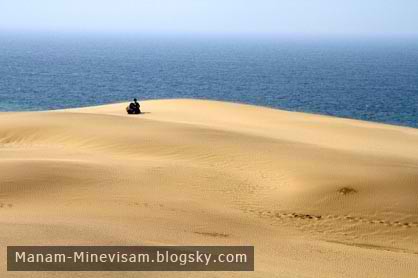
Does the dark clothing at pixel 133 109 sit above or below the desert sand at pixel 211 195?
above

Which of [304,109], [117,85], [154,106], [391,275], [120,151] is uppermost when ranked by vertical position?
[117,85]

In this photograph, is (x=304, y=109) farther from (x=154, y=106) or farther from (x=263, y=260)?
(x=263, y=260)

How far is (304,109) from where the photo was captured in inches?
2029

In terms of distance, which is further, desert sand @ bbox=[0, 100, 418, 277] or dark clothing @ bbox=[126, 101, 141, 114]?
dark clothing @ bbox=[126, 101, 141, 114]

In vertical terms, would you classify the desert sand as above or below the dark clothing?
below

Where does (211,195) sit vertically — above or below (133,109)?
below

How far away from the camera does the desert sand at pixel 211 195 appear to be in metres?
9.43

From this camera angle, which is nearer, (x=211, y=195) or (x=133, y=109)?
(x=211, y=195)

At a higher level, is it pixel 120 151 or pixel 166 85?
pixel 166 85

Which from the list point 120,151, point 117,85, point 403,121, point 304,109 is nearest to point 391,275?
point 120,151

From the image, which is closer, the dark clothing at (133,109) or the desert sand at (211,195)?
the desert sand at (211,195)

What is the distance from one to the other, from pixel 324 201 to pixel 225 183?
2.44 meters

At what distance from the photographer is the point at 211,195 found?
44.4ft

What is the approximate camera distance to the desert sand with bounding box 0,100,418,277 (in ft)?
30.9
